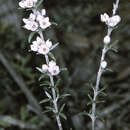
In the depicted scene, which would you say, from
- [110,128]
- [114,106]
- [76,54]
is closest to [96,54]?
[76,54]

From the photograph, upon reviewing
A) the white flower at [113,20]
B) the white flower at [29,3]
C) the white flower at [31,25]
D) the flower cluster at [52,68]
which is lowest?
the flower cluster at [52,68]

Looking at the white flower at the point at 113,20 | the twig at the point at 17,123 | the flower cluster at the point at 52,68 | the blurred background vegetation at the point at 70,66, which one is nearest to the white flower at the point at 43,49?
the flower cluster at the point at 52,68

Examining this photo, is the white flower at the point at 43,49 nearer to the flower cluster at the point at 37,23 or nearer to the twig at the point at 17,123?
the flower cluster at the point at 37,23

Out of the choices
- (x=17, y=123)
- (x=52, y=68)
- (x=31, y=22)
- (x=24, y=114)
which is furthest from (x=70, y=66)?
(x=31, y=22)

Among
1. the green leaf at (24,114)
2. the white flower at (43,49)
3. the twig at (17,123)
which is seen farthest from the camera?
the green leaf at (24,114)

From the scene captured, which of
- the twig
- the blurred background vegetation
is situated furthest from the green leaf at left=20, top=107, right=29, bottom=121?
the twig

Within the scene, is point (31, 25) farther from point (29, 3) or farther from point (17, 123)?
point (17, 123)

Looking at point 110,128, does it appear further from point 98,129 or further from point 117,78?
point 117,78

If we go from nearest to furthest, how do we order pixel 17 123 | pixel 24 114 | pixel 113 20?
pixel 113 20 → pixel 17 123 → pixel 24 114
